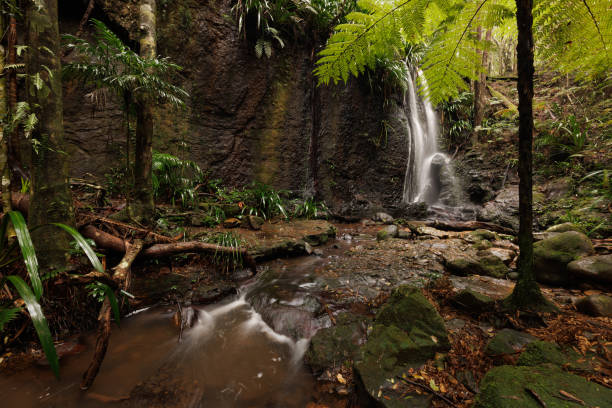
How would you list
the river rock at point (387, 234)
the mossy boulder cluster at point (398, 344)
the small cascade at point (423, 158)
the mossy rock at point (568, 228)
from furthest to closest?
1. the small cascade at point (423, 158)
2. the river rock at point (387, 234)
3. the mossy rock at point (568, 228)
4. the mossy boulder cluster at point (398, 344)

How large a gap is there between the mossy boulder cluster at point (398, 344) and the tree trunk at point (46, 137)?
2.53 meters

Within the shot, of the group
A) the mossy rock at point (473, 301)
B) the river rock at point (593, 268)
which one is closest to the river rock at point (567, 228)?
the river rock at point (593, 268)

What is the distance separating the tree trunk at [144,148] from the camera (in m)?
3.04

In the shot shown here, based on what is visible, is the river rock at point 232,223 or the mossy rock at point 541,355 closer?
the mossy rock at point 541,355

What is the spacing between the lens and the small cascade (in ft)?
26.2

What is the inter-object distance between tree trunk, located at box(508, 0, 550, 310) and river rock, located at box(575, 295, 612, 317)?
1.51ft

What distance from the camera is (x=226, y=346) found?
6.86ft

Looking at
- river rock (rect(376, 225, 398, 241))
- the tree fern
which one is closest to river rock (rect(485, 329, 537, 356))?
the tree fern

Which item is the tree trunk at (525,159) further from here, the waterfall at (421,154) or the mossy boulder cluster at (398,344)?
the waterfall at (421,154)

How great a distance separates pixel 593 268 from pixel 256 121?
664 cm

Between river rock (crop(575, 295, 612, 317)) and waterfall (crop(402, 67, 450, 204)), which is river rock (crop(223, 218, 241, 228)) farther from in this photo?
waterfall (crop(402, 67, 450, 204))

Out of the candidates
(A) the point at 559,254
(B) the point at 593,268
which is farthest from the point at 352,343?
(A) the point at 559,254

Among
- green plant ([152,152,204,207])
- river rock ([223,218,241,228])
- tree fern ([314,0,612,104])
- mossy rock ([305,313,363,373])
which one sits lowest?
mossy rock ([305,313,363,373])

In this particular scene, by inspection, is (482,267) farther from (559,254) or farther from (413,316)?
(413,316)
